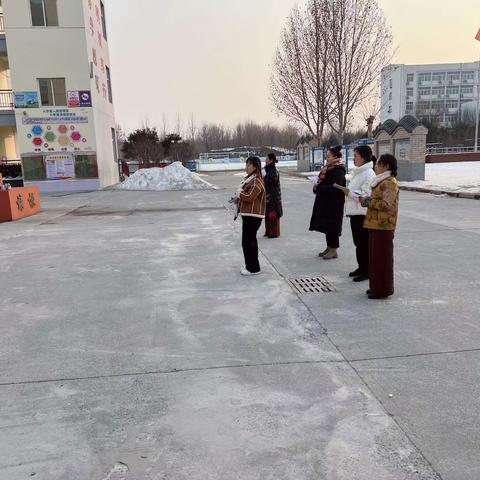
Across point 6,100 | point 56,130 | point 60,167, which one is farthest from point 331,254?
point 6,100

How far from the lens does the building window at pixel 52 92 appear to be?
2445cm

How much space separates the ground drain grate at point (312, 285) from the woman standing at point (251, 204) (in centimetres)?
71

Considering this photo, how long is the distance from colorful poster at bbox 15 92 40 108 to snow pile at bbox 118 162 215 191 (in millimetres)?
5872

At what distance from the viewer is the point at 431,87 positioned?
109750 mm

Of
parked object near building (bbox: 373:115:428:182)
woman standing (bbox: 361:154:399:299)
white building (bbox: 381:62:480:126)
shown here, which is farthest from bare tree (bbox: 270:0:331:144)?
white building (bbox: 381:62:480:126)

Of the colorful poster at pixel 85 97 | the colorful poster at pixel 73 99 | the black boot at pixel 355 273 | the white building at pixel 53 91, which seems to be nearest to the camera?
the black boot at pixel 355 273

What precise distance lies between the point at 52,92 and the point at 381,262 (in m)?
23.6

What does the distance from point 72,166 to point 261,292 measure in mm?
21987

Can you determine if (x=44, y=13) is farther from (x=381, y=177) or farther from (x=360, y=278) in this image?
(x=381, y=177)

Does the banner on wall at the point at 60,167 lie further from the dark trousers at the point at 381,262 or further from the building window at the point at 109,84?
the dark trousers at the point at 381,262

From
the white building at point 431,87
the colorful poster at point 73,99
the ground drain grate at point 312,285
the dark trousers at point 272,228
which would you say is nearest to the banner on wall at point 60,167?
the colorful poster at point 73,99

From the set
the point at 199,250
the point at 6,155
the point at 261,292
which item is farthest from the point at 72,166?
the point at 261,292

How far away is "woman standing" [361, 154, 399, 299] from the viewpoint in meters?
5.12

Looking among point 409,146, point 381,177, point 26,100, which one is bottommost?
point 381,177
